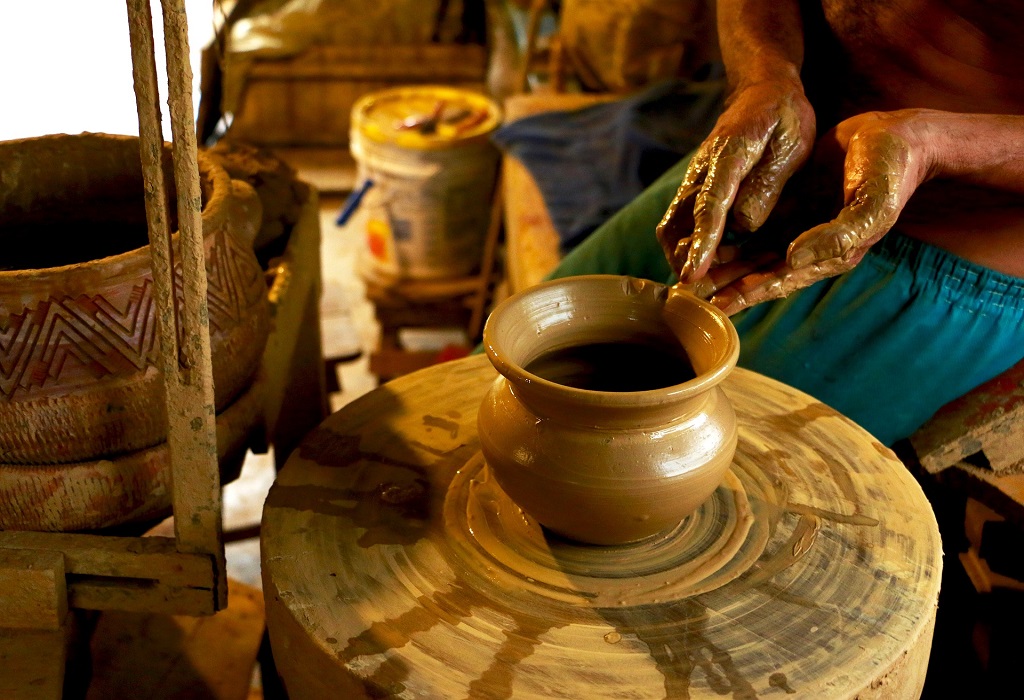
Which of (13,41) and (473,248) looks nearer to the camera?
(473,248)

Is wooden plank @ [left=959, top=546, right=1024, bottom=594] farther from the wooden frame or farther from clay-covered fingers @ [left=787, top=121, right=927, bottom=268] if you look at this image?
the wooden frame

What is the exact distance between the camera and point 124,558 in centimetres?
124

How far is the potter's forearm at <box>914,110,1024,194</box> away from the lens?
1400 millimetres

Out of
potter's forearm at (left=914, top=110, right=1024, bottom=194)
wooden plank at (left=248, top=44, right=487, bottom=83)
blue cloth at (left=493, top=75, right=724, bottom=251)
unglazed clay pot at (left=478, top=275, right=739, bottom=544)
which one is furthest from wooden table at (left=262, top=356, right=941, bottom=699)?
wooden plank at (left=248, top=44, right=487, bottom=83)

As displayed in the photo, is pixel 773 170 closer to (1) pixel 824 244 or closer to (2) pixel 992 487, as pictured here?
(1) pixel 824 244

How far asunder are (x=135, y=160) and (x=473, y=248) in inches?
89.3

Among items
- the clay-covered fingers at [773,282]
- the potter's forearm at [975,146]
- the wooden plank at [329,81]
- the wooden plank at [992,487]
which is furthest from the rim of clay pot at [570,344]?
the wooden plank at [329,81]

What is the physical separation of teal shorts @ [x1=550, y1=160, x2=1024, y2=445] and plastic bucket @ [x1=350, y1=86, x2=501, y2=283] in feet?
6.23

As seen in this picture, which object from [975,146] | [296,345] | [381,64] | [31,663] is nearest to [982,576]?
[975,146]

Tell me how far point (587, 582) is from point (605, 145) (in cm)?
208

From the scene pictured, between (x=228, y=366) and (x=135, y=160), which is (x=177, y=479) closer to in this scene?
(x=228, y=366)

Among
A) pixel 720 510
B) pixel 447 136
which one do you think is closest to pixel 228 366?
pixel 720 510

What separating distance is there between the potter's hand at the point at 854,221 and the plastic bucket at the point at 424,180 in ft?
7.23

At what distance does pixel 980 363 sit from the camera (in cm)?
163
